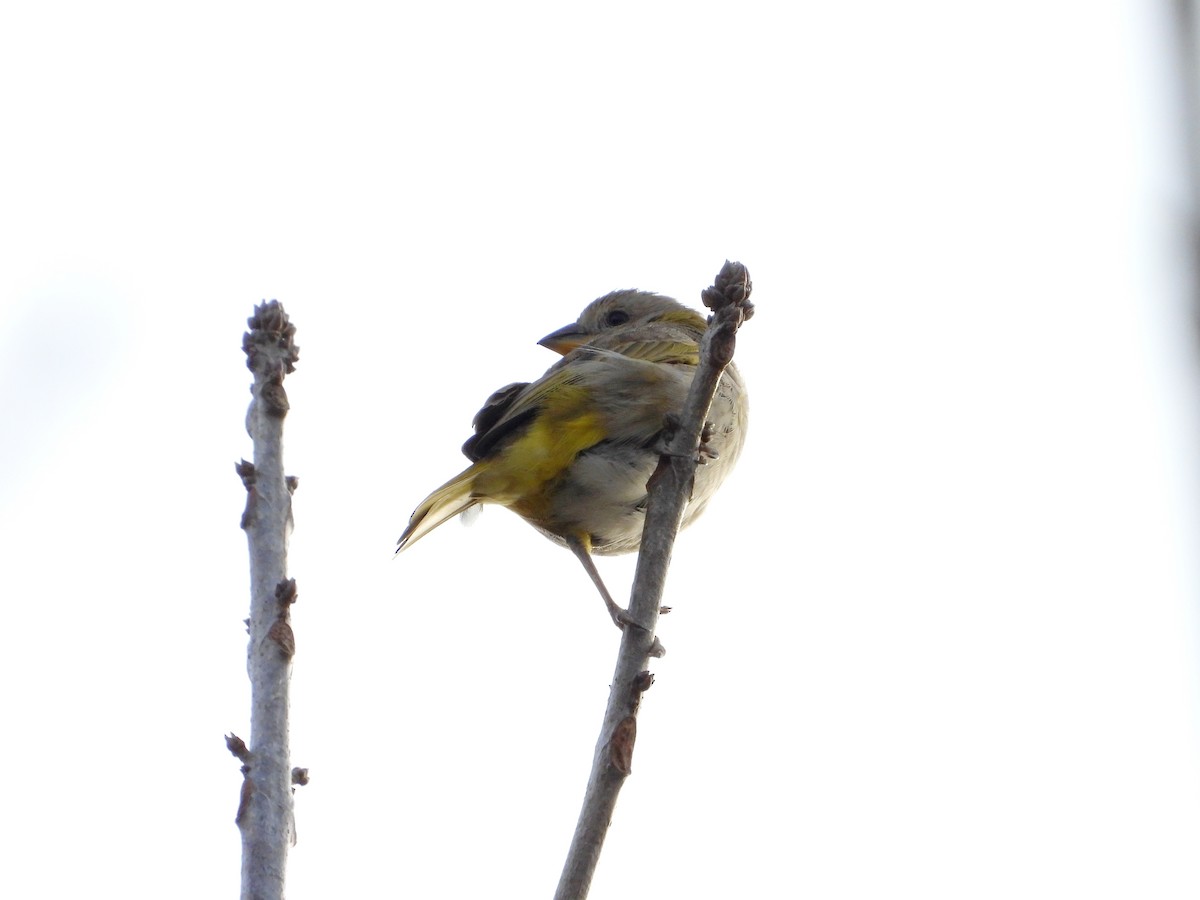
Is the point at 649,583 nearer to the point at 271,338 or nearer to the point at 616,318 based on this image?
the point at 271,338

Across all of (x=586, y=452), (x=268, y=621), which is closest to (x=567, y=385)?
(x=586, y=452)

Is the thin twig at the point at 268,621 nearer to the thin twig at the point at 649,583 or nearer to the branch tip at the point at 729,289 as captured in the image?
the thin twig at the point at 649,583

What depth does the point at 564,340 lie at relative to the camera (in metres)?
7.39

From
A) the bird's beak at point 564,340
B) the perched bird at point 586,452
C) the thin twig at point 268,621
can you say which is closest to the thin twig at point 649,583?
the thin twig at point 268,621

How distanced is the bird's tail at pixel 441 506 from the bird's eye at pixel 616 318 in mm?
2208

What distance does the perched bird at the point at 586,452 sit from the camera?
17.4ft

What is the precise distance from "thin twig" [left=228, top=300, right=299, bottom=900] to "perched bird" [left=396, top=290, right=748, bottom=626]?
88.3 inches

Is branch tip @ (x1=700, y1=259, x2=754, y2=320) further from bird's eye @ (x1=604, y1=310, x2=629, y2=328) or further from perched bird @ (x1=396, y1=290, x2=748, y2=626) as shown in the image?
bird's eye @ (x1=604, y1=310, x2=629, y2=328)

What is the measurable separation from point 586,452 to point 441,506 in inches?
23.5

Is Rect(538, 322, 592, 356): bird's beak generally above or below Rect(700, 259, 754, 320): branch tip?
above

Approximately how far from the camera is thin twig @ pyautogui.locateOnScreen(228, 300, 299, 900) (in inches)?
103

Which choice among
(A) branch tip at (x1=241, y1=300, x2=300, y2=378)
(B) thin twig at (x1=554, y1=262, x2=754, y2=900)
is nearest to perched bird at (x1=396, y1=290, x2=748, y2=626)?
(B) thin twig at (x1=554, y1=262, x2=754, y2=900)

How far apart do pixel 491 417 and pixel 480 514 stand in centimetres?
48

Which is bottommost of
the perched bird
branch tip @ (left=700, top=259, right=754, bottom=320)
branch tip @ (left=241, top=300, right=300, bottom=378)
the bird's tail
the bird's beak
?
branch tip @ (left=241, top=300, right=300, bottom=378)
